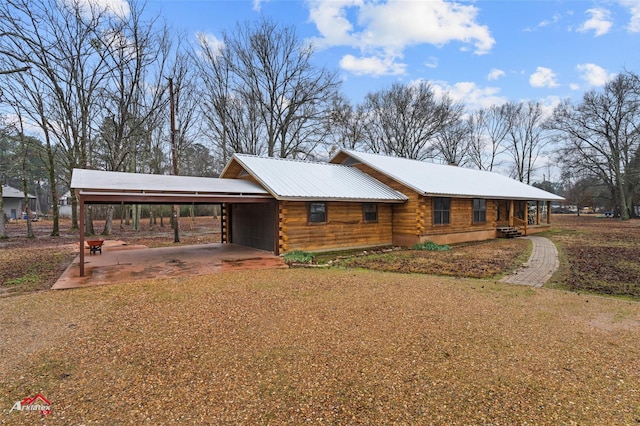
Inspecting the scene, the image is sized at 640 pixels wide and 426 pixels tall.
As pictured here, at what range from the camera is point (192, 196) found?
10539mm

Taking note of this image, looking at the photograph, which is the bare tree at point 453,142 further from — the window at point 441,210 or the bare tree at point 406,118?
the window at point 441,210

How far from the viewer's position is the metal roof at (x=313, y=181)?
40.5ft

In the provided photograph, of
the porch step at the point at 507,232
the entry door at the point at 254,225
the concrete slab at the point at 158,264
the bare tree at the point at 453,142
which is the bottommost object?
the concrete slab at the point at 158,264

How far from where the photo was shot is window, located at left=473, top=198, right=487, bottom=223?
58.6 feet

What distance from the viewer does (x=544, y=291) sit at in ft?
23.5

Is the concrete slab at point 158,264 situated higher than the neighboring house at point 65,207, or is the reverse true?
the neighboring house at point 65,207

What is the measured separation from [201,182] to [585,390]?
12041mm

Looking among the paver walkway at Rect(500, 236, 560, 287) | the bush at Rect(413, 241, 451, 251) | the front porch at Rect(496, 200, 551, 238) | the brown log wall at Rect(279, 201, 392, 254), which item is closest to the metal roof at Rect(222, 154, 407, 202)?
the brown log wall at Rect(279, 201, 392, 254)

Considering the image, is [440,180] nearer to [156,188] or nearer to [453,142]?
[156,188]

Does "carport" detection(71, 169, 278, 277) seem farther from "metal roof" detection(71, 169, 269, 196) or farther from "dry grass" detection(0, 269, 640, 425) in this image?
"dry grass" detection(0, 269, 640, 425)

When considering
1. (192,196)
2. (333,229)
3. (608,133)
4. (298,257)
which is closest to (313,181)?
(333,229)

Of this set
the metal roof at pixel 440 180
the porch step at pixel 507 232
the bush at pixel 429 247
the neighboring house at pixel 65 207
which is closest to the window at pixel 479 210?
the metal roof at pixel 440 180

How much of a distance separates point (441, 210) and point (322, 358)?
527 inches

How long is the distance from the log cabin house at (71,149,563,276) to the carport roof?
26mm
